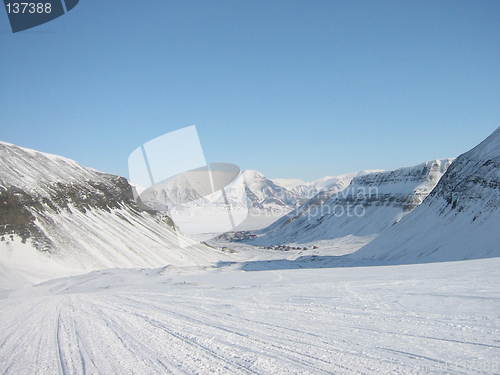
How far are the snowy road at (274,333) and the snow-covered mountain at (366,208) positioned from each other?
92.0 meters

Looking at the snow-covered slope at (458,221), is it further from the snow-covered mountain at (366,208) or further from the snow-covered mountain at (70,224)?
the snow-covered mountain at (366,208)

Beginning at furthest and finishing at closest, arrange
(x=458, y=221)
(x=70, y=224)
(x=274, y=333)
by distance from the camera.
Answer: (x=458, y=221) → (x=70, y=224) → (x=274, y=333)

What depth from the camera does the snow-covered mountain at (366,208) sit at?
109 metres

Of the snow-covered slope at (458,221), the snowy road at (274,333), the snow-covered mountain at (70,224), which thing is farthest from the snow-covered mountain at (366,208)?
the snowy road at (274,333)

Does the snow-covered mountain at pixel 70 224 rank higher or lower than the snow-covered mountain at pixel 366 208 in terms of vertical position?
higher

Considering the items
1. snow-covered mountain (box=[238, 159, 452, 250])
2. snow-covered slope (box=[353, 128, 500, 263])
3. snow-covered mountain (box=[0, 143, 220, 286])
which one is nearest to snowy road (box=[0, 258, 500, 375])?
snow-covered mountain (box=[0, 143, 220, 286])

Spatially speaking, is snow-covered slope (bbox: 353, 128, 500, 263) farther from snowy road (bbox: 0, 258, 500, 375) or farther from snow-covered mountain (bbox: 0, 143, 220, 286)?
snowy road (bbox: 0, 258, 500, 375)

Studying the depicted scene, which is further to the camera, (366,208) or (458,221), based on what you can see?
(366,208)

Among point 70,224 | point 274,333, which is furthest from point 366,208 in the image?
point 274,333

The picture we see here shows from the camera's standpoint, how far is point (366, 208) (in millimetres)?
123188

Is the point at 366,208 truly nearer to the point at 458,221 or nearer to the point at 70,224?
the point at 458,221

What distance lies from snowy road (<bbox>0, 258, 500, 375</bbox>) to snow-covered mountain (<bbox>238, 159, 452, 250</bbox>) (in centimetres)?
9201

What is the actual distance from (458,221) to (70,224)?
57254 mm

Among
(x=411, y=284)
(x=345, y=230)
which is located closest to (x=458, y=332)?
(x=411, y=284)
